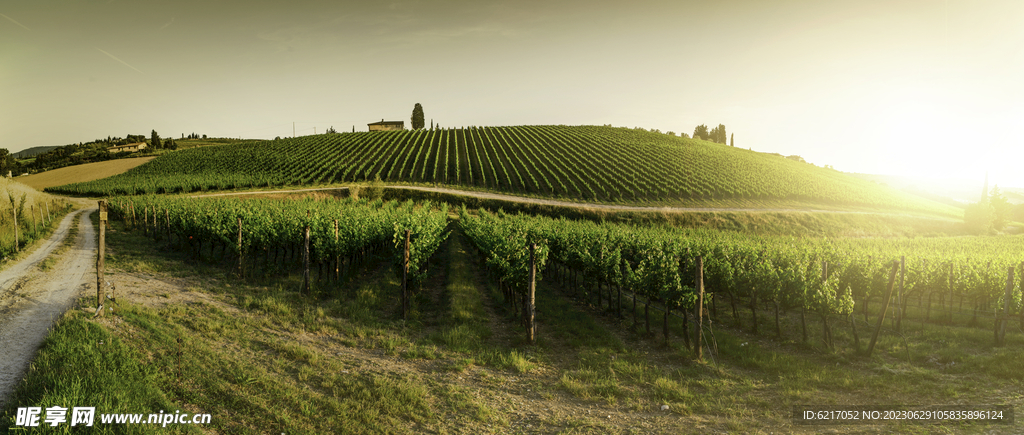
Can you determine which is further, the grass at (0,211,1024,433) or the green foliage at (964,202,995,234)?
the green foliage at (964,202,995,234)

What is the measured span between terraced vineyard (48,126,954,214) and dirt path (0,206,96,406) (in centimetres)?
3699

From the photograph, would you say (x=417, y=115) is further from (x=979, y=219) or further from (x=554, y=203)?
(x=979, y=219)

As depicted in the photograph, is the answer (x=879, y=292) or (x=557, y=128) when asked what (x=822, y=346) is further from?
(x=557, y=128)

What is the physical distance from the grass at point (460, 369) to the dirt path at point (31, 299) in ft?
1.46

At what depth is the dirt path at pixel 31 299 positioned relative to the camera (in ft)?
26.3

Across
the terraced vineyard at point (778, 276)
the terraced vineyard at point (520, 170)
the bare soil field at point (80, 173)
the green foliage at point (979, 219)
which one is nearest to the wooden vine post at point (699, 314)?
the terraced vineyard at point (778, 276)

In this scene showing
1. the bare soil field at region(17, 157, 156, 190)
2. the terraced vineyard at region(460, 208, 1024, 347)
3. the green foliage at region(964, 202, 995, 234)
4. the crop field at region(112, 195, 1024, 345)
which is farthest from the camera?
the bare soil field at region(17, 157, 156, 190)

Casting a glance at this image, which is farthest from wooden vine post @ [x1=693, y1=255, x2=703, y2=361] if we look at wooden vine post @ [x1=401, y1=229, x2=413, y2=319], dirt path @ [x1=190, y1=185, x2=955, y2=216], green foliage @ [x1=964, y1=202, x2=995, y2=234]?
green foliage @ [x1=964, y1=202, x2=995, y2=234]

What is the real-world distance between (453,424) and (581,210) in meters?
36.7

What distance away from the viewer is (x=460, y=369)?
990cm

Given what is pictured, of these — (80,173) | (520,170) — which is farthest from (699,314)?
(80,173)

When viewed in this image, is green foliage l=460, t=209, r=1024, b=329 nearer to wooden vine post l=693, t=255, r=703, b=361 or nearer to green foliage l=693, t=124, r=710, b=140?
wooden vine post l=693, t=255, r=703, b=361

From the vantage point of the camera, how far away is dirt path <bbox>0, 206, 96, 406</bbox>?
802cm

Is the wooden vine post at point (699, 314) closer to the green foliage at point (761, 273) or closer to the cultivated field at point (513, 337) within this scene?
the cultivated field at point (513, 337)
